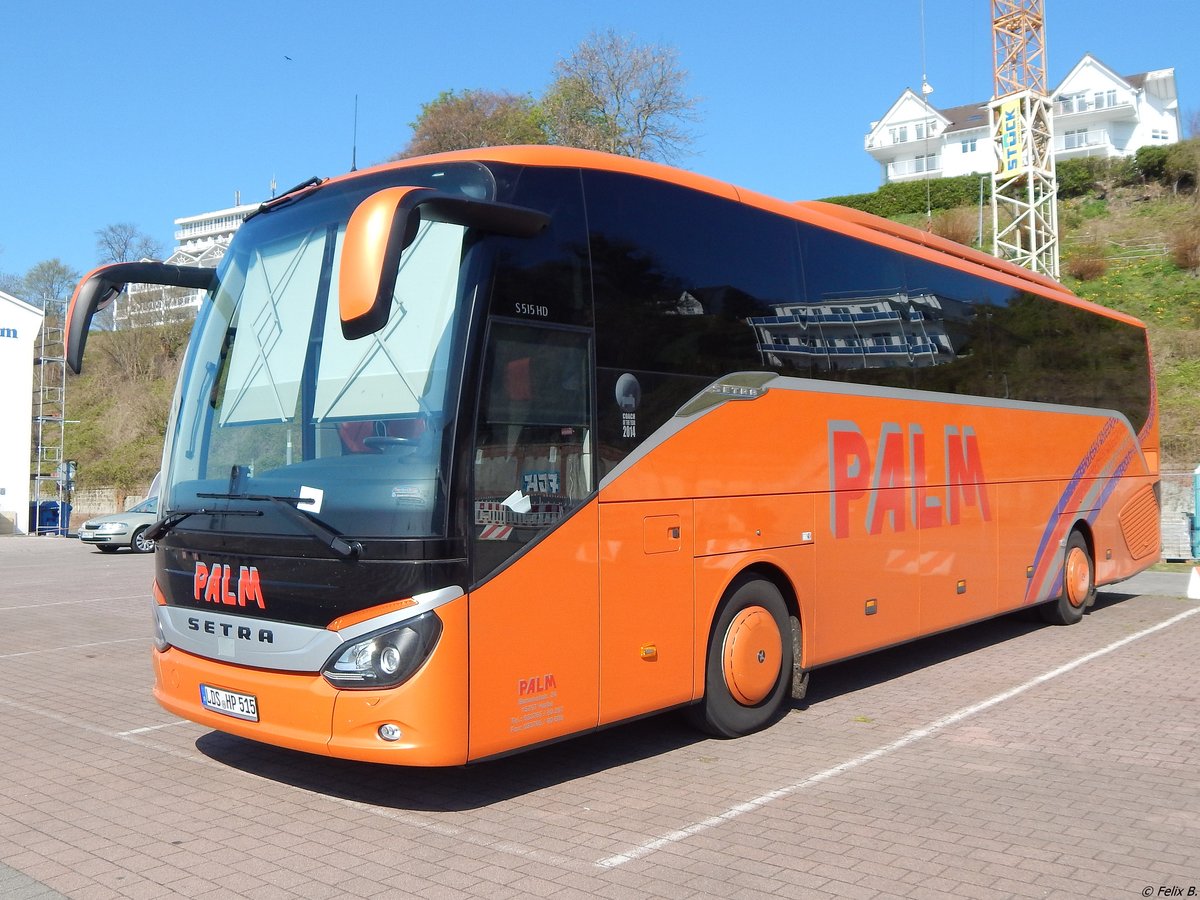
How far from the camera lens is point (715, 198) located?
756cm

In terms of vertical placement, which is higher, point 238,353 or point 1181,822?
point 238,353

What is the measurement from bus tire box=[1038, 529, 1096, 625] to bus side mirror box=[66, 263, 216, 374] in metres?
10.0

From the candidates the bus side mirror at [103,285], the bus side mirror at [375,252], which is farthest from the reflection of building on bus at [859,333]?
the bus side mirror at [103,285]

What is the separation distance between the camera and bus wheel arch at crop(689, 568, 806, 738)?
728 cm

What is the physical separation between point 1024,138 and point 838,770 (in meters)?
36.5

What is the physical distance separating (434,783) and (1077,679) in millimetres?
6141

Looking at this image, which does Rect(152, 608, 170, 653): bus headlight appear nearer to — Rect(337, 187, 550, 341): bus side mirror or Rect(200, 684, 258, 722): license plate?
Rect(200, 684, 258, 722): license plate

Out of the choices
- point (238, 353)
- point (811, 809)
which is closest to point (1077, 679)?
point (811, 809)

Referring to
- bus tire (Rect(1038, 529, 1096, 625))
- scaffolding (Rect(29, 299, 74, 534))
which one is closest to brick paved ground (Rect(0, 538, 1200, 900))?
bus tire (Rect(1038, 529, 1096, 625))

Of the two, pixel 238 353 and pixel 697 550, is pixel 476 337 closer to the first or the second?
pixel 238 353

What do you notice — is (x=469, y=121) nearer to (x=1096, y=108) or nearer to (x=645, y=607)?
(x=645, y=607)

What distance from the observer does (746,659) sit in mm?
7395

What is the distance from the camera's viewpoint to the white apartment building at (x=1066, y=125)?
7700 centimetres

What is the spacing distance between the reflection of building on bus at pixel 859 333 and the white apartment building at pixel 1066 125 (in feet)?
231
